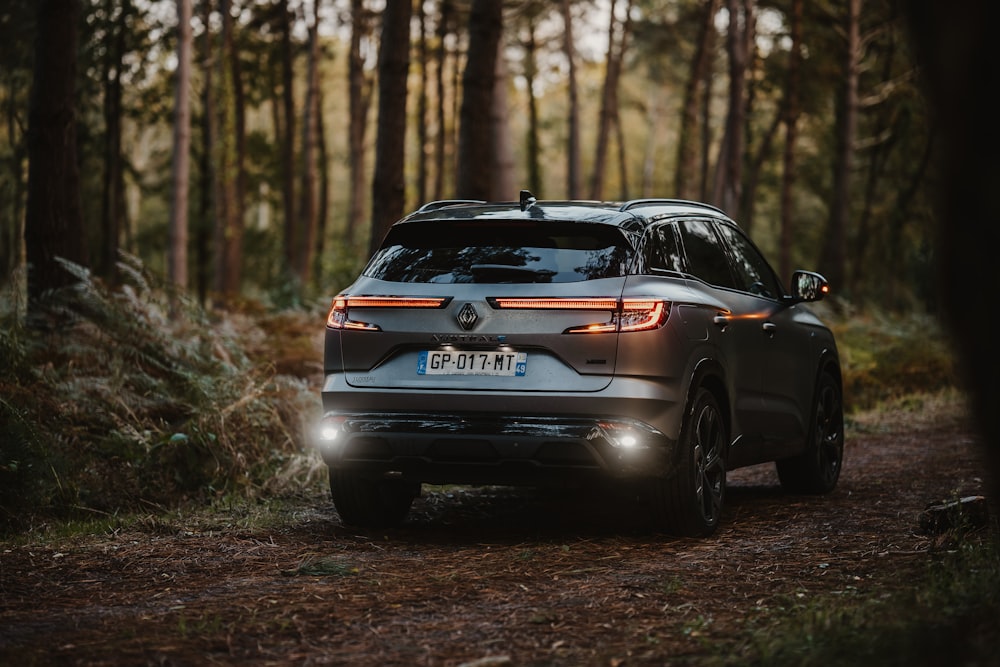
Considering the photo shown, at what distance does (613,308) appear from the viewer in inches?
264

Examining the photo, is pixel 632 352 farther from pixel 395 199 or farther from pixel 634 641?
pixel 395 199

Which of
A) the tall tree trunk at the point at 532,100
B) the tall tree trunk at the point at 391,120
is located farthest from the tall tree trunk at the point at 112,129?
the tall tree trunk at the point at 391,120

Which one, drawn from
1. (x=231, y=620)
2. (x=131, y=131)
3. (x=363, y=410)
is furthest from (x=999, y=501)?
(x=131, y=131)

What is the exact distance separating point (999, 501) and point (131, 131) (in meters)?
52.3

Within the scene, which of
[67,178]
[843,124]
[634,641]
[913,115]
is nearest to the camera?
[634,641]

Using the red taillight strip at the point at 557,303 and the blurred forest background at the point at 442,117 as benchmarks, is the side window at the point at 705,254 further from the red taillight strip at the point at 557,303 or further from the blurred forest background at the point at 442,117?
the blurred forest background at the point at 442,117

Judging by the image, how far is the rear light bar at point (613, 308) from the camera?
6699 millimetres

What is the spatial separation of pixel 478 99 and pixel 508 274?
757 cm

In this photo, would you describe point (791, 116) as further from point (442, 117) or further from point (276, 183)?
point (276, 183)

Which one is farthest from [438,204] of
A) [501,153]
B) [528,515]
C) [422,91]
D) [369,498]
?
[422,91]

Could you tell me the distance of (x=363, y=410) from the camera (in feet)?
23.2

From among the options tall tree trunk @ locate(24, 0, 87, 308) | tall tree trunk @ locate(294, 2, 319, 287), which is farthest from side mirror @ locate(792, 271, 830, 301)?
tall tree trunk @ locate(294, 2, 319, 287)

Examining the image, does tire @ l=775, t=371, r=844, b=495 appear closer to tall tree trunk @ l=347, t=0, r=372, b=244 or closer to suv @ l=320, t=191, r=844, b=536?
suv @ l=320, t=191, r=844, b=536

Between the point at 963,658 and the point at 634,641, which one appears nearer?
the point at 963,658
